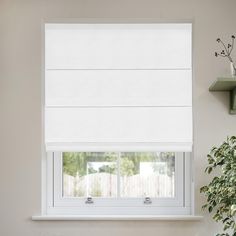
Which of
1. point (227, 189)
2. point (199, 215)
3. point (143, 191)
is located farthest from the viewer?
point (143, 191)

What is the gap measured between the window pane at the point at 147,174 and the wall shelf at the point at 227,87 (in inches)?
20.3

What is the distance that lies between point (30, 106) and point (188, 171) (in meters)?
1.12

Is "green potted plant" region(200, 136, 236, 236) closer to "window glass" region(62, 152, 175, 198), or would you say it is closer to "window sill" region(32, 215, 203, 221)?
"window sill" region(32, 215, 203, 221)

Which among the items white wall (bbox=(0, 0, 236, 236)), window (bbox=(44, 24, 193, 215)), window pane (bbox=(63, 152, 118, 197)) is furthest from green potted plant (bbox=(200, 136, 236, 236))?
window pane (bbox=(63, 152, 118, 197))

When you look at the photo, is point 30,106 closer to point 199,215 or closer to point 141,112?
point 141,112

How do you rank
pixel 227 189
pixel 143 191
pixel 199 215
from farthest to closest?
pixel 143 191, pixel 199 215, pixel 227 189

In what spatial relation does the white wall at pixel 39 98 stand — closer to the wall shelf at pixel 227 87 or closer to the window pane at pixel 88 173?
the wall shelf at pixel 227 87

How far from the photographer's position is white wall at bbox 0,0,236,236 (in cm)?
251

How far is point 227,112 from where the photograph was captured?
8.24 feet

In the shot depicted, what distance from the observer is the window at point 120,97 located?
256 cm

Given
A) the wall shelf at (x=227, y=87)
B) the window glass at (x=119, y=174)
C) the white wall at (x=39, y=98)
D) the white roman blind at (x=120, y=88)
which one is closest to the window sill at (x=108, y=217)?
the white wall at (x=39, y=98)

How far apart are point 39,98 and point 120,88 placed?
52cm

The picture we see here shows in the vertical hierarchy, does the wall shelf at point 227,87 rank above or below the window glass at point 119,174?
above

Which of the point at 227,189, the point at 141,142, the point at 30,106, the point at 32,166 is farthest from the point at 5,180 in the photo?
Result: the point at 227,189
